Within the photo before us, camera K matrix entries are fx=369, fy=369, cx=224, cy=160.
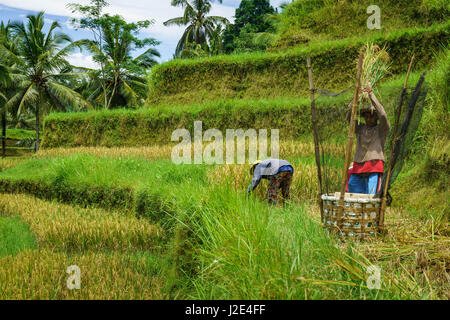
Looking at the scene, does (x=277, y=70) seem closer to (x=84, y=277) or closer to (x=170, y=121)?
(x=170, y=121)

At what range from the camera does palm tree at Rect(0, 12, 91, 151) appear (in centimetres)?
2067

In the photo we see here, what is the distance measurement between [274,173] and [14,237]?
147 inches

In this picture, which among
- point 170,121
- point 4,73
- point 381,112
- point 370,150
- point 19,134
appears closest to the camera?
point 381,112

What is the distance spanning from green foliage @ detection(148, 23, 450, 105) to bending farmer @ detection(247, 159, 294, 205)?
5.87 m

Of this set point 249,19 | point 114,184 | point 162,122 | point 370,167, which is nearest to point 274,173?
point 370,167

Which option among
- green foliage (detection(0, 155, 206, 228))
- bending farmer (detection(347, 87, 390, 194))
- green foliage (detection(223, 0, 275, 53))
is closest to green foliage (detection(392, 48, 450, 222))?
bending farmer (detection(347, 87, 390, 194))

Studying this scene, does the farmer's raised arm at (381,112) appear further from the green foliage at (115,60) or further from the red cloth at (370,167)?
the green foliage at (115,60)

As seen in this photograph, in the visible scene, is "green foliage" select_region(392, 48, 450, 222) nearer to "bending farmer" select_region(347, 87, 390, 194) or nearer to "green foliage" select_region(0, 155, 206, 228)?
"bending farmer" select_region(347, 87, 390, 194)

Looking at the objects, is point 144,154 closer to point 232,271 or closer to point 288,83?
point 288,83

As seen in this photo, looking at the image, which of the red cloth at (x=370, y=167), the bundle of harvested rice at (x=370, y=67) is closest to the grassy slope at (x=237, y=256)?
the red cloth at (x=370, y=167)

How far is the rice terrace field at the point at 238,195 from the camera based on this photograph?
250cm

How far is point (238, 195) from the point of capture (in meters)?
3.48

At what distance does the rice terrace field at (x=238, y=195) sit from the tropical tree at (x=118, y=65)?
22.6ft
